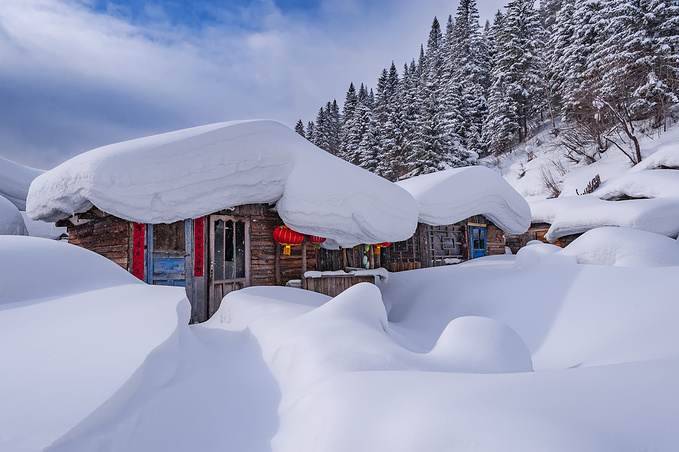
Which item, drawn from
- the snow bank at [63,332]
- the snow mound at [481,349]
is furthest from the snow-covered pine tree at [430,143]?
the snow bank at [63,332]

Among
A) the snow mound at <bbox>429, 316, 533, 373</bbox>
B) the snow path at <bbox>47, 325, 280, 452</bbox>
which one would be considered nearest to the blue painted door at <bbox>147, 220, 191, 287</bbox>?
the snow path at <bbox>47, 325, 280, 452</bbox>

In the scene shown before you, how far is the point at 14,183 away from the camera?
1689 cm

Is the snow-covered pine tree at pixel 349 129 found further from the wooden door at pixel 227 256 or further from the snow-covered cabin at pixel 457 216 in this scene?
the wooden door at pixel 227 256

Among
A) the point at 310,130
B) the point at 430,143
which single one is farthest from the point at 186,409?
the point at 310,130

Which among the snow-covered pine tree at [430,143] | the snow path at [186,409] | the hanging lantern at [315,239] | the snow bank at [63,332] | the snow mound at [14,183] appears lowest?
the snow path at [186,409]

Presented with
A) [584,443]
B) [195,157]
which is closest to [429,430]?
[584,443]

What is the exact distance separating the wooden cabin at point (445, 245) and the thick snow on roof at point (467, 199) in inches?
31.5

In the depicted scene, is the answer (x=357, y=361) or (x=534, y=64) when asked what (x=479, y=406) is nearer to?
(x=357, y=361)

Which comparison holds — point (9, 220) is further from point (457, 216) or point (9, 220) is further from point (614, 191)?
point (614, 191)

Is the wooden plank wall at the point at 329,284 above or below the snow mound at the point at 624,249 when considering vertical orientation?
below

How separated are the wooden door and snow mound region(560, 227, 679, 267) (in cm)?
776

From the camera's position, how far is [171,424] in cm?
250

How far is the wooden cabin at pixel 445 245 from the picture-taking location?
528 inches

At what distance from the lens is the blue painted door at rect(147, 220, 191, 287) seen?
24.5 feet
